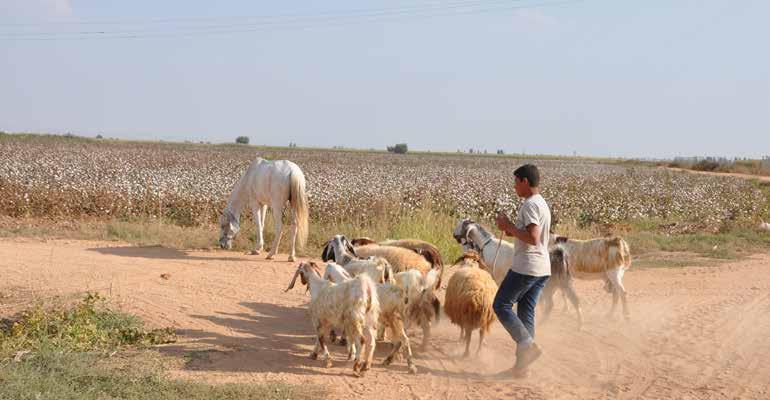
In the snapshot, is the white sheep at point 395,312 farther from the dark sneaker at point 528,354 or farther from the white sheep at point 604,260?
the white sheep at point 604,260

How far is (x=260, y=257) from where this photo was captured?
15648 millimetres

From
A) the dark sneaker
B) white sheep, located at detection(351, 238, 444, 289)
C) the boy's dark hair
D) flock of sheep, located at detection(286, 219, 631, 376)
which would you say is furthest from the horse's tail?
the boy's dark hair

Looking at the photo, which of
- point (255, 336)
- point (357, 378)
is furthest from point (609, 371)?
point (255, 336)

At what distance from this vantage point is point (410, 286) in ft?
29.3

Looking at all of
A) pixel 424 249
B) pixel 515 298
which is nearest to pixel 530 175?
pixel 515 298

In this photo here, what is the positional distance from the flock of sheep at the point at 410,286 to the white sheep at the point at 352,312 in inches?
0.4

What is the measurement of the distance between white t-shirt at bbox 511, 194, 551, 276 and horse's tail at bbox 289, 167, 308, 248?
8.24 m

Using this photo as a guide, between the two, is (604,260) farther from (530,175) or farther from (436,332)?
(530,175)

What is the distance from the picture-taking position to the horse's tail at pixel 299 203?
15.6 meters

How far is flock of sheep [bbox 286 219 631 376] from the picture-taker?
8.35m

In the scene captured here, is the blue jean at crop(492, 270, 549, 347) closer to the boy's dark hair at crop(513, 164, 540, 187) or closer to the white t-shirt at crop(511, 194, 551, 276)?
the white t-shirt at crop(511, 194, 551, 276)

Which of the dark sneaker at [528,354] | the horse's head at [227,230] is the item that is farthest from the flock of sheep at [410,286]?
the horse's head at [227,230]

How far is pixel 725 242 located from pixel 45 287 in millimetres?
17089

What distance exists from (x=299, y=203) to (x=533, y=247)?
851 cm
